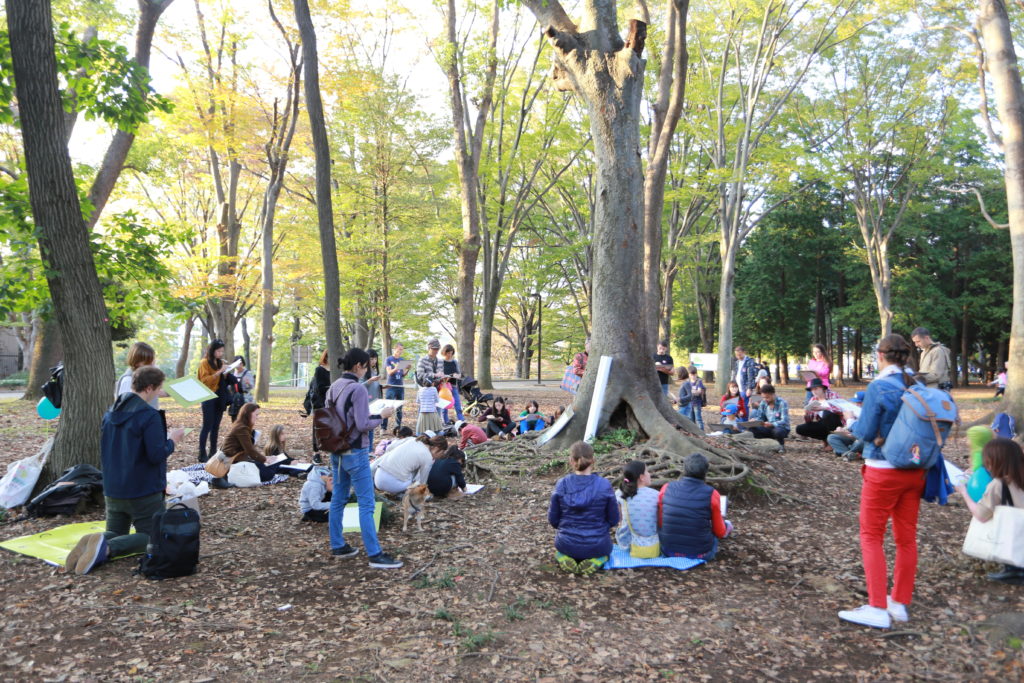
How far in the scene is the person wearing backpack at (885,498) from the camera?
368cm

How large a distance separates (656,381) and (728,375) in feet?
30.1

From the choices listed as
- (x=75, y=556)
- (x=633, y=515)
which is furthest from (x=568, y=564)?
(x=75, y=556)

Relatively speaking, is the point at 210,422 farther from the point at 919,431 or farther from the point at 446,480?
the point at 919,431

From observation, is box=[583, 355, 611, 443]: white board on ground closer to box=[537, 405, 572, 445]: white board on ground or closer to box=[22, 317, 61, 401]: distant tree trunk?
box=[537, 405, 572, 445]: white board on ground

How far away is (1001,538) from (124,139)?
11.5 metres

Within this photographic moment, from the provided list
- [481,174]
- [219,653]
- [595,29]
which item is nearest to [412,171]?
[481,174]

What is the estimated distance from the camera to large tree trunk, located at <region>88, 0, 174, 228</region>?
321 inches

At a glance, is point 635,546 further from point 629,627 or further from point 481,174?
point 481,174

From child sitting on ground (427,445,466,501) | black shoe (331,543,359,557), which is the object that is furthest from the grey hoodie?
child sitting on ground (427,445,466,501)

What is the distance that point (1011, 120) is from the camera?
953cm

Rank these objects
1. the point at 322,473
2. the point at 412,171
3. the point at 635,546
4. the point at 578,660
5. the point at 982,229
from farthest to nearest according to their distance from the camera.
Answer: the point at 982,229 → the point at 412,171 → the point at 322,473 → the point at 635,546 → the point at 578,660

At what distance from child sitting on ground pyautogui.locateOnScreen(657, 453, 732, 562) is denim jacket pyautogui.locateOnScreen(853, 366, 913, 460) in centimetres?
119

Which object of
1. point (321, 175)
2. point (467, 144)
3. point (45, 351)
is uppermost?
point (467, 144)

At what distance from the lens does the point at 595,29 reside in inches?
307
